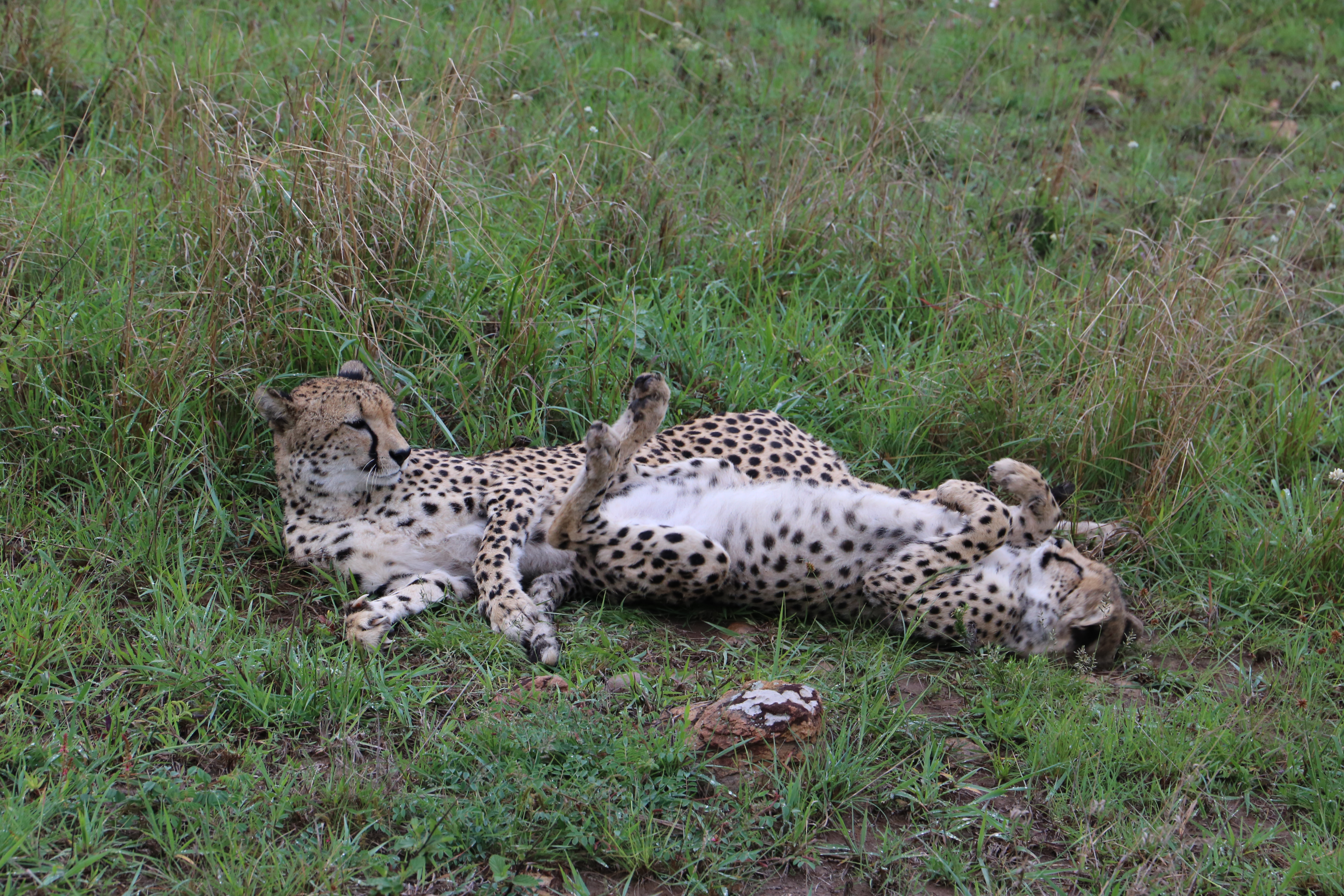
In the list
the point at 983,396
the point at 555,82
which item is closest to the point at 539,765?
the point at 983,396

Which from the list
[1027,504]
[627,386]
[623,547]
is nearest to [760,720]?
[623,547]

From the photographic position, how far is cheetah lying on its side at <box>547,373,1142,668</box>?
3.30 m

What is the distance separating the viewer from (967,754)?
2.85 m

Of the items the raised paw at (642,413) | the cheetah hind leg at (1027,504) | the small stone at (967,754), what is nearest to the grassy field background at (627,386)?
the small stone at (967,754)

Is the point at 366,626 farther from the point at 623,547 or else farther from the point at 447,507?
the point at 623,547

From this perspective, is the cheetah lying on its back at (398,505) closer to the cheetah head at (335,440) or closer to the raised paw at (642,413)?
the cheetah head at (335,440)

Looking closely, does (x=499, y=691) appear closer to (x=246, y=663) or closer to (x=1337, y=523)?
(x=246, y=663)

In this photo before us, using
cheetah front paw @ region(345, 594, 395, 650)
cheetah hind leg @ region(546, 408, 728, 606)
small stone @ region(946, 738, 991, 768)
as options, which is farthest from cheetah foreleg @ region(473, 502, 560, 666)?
small stone @ region(946, 738, 991, 768)

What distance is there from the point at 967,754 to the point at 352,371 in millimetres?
2076

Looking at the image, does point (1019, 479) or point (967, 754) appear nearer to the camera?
point (967, 754)

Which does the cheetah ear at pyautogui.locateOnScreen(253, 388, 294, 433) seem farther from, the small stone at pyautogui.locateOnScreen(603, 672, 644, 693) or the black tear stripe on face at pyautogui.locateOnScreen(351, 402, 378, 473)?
the small stone at pyautogui.locateOnScreen(603, 672, 644, 693)

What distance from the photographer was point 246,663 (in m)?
2.81

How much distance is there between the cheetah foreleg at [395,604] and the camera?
307 centimetres

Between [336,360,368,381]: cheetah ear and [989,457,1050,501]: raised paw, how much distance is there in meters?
1.94
